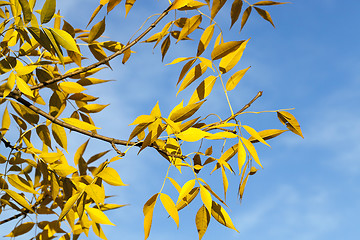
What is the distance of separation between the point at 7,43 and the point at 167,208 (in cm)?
90

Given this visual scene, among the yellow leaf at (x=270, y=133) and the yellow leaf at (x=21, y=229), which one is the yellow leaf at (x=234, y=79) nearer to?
the yellow leaf at (x=270, y=133)

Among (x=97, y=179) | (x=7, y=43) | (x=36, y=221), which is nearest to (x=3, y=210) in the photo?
(x=36, y=221)

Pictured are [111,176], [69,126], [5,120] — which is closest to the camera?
[111,176]

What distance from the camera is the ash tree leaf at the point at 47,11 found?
37.5 inches

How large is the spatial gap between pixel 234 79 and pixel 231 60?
2.5 inches

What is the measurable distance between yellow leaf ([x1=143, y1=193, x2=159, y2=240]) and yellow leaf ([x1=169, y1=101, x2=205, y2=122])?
21cm

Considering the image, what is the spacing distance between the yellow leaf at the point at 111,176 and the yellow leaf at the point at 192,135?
8.1 inches

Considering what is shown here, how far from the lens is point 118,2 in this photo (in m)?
1.33

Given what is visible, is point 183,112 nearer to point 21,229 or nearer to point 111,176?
point 111,176

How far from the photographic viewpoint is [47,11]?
0.96 metres

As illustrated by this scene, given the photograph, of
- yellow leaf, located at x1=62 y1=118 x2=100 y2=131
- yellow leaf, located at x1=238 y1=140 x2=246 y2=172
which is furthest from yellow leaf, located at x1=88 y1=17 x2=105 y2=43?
yellow leaf, located at x1=238 y1=140 x2=246 y2=172

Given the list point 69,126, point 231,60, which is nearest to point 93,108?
point 69,126

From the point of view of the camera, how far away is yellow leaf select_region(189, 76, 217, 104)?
1.13 metres

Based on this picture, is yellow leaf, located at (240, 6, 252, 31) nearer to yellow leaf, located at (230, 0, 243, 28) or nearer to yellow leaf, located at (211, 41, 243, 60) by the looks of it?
yellow leaf, located at (230, 0, 243, 28)
